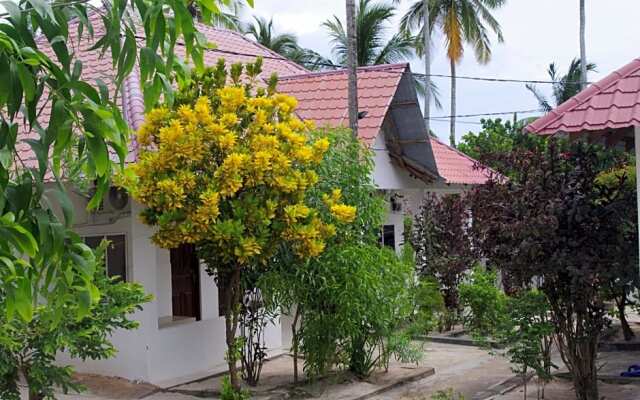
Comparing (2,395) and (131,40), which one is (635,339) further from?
(131,40)

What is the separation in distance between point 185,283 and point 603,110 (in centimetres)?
757

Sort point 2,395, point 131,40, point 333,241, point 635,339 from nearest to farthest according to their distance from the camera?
point 131,40, point 2,395, point 333,241, point 635,339

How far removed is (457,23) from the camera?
112ft

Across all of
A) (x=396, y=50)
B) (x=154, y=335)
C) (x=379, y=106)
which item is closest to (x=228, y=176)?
(x=154, y=335)

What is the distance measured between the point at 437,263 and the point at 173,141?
8.65 m

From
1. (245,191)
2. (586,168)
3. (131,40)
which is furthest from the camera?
(245,191)

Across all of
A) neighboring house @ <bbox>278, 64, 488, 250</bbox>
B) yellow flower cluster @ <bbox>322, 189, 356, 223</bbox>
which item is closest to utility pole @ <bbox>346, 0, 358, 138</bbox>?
neighboring house @ <bbox>278, 64, 488, 250</bbox>

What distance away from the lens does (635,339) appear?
13.9 metres

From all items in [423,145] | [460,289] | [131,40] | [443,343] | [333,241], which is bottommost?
[443,343]

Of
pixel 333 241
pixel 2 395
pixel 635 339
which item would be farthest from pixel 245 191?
pixel 635 339

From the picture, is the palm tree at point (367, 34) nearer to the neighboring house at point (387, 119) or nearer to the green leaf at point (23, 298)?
the neighboring house at point (387, 119)

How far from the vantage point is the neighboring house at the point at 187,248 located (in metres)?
11.3

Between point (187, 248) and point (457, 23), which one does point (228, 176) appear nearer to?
point (187, 248)

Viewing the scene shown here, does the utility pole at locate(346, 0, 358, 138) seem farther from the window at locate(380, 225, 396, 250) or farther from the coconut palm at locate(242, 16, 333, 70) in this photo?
the coconut palm at locate(242, 16, 333, 70)
